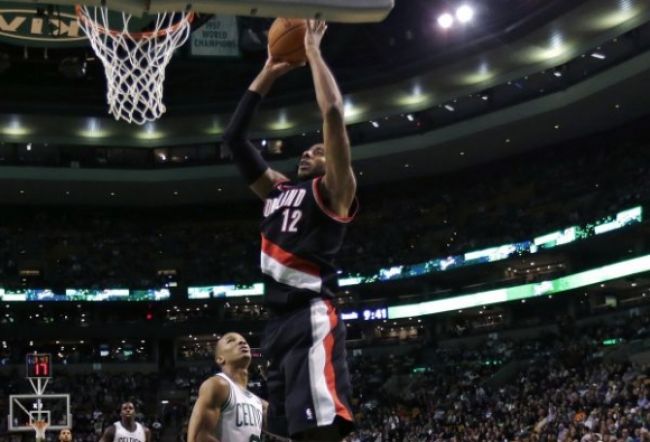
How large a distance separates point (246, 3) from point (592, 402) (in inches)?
851

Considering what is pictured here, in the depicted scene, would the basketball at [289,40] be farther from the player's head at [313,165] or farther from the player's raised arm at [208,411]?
the player's raised arm at [208,411]

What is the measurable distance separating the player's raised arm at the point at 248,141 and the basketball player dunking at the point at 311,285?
0.20 meters

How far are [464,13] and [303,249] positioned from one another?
28.3m

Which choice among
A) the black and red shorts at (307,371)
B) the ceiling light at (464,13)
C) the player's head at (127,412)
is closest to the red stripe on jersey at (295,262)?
the black and red shorts at (307,371)

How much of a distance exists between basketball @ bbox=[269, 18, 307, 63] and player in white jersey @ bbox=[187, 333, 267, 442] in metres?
2.01

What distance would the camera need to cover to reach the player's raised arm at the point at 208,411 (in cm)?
539

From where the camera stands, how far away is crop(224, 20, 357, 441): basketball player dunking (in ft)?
12.6

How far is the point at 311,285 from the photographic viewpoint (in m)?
4.03

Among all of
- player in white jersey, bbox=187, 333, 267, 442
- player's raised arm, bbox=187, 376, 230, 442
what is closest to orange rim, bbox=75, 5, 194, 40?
player in white jersey, bbox=187, 333, 267, 442

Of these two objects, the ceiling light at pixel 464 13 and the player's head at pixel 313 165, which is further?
the ceiling light at pixel 464 13

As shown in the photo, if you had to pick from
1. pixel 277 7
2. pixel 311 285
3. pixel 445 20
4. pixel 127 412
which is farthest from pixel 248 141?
pixel 445 20

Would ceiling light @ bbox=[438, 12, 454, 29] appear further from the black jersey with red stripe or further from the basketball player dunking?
the black jersey with red stripe

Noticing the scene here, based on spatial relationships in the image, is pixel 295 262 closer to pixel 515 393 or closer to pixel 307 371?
pixel 307 371

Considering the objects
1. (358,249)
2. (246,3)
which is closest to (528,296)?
(358,249)
